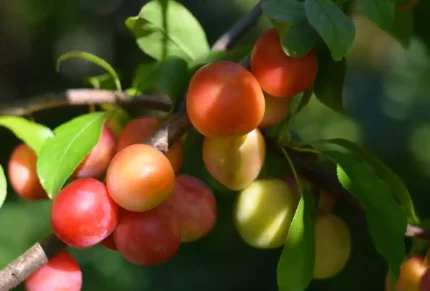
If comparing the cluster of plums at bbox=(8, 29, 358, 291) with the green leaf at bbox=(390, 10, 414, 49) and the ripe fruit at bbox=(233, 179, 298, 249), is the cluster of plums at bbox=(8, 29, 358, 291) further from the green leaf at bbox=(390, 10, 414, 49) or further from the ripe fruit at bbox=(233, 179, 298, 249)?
the green leaf at bbox=(390, 10, 414, 49)

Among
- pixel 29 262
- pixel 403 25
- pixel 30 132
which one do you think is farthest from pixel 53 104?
pixel 403 25

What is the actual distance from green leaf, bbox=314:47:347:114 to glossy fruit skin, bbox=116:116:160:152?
119 millimetres

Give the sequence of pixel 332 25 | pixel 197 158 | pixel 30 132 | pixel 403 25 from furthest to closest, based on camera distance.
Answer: pixel 197 158, pixel 403 25, pixel 30 132, pixel 332 25

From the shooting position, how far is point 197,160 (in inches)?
55.7

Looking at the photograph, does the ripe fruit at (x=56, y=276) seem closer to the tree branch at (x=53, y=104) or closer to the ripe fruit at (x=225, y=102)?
the tree branch at (x=53, y=104)

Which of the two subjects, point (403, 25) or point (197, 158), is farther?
point (197, 158)

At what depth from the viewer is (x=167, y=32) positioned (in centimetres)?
51

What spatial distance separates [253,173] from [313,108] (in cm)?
217

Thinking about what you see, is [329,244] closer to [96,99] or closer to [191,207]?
[191,207]

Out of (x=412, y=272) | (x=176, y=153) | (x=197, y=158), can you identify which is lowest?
(x=197, y=158)

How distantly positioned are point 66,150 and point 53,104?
0.06m

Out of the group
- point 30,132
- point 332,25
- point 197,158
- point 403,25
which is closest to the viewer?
point 332,25

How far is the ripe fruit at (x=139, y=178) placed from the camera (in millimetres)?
373

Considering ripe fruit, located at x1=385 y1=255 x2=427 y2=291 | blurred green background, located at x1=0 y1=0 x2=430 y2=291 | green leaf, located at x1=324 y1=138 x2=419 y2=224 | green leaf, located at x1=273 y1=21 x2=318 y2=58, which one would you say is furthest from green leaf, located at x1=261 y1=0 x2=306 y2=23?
blurred green background, located at x1=0 y1=0 x2=430 y2=291
